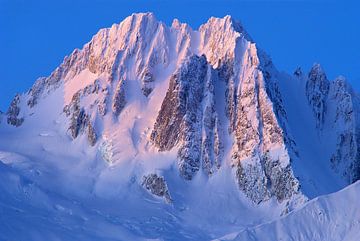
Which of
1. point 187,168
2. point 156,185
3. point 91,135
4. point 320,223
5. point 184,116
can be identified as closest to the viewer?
point 320,223

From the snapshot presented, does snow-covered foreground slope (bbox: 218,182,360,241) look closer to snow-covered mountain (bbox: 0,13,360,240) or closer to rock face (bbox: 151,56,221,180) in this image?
snow-covered mountain (bbox: 0,13,360,240)

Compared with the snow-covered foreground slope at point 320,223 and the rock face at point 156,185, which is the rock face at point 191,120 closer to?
the rock face at point 156,185

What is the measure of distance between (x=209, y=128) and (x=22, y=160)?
35.9 metres

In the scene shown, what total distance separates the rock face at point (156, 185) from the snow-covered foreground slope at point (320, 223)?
146ft

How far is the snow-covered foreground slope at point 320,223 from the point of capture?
134 m

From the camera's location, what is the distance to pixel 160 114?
635ft

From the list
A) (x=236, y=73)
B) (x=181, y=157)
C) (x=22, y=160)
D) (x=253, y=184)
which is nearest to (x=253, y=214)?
(x=253, y=184)

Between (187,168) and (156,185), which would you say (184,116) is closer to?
(187,168)

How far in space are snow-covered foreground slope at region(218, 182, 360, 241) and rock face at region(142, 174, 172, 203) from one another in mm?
44532

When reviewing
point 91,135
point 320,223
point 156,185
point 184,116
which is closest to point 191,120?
point 184,116

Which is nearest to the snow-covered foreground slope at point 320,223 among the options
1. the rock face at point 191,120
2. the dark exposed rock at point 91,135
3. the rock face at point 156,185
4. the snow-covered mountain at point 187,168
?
the snow-covered mountain at point 187,168

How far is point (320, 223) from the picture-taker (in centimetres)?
13562

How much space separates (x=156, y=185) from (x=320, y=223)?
168 ft

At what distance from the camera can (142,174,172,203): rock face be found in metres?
Result: 180
